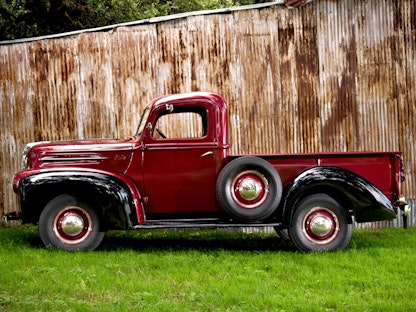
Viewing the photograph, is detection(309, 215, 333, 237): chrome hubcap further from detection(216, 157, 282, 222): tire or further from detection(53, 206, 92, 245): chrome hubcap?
detection(53, 206, 92, 245): chrome hubcap

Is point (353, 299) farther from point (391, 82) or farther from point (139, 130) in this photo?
point (391, 82)

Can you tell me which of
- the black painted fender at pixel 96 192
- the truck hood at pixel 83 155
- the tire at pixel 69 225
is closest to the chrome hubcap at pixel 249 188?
the black painted fender at pixel 96 192

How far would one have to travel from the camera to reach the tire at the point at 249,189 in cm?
855

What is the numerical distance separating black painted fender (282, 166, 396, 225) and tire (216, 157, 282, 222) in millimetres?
253

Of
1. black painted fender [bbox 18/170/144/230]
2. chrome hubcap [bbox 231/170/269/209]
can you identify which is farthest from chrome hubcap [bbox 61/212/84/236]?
chrome hubcap [bbox 231/170/269/209]

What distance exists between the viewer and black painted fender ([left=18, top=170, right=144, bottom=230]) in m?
8.67

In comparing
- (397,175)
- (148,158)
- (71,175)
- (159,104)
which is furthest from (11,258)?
(397,175)

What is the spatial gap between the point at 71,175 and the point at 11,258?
→ 1.18 metres

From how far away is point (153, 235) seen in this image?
425 inches

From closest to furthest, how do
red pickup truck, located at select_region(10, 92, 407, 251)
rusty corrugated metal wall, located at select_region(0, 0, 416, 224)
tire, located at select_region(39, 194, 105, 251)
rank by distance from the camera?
red pickup truck, located at select_region(10, 92, 407, 251) → tire, located at select_region(39, 194, 105, 251) → rusty corrugated metal wall, located at select_region(0, 0, 416, 224)

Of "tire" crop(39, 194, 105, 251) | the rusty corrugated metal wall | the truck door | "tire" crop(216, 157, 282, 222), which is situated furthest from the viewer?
the rusty corrugated metal wall

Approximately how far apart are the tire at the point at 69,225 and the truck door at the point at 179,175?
2.45ft

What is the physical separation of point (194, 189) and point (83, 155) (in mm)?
1444

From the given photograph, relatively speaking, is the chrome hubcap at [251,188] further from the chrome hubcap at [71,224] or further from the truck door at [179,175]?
the chrome hubcap at [71,224]
